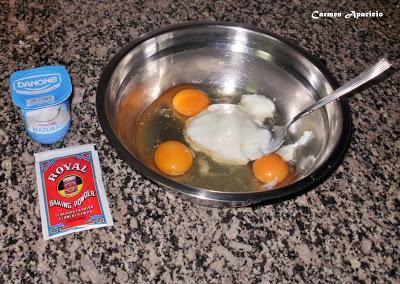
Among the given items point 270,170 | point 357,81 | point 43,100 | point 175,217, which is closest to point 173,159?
point 175,217

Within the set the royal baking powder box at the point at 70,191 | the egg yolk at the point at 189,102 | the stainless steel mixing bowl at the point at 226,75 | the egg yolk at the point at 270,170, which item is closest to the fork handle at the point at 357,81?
the stainless steel mixing bowl at the point at 226,75

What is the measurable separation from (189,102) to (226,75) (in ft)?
0.65

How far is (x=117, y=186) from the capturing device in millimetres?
1214

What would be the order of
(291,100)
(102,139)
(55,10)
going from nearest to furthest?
(102,139) → (291,100) → (55,10)

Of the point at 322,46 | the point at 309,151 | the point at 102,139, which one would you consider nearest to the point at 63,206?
the point at 102,139

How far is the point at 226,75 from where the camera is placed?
A: 1.56 m

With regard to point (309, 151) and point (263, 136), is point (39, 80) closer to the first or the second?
point (263, 136)

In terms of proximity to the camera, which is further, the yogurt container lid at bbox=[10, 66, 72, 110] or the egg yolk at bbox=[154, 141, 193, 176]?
Result: the egg yolk at bbox=[154, 141, 193, 176]

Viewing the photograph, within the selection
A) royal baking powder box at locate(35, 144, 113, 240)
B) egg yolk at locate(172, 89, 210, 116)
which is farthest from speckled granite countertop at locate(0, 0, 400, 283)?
egg yolk at locate(172, 89, 210, 116)

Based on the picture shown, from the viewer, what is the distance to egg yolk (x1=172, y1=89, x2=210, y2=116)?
1464mm

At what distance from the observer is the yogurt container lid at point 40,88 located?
115 cm

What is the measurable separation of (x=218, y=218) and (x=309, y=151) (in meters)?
0.39

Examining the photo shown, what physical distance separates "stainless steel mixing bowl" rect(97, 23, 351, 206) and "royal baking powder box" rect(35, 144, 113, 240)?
14 cm

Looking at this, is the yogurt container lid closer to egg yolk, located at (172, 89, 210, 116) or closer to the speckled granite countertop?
the speckled granite countertop
